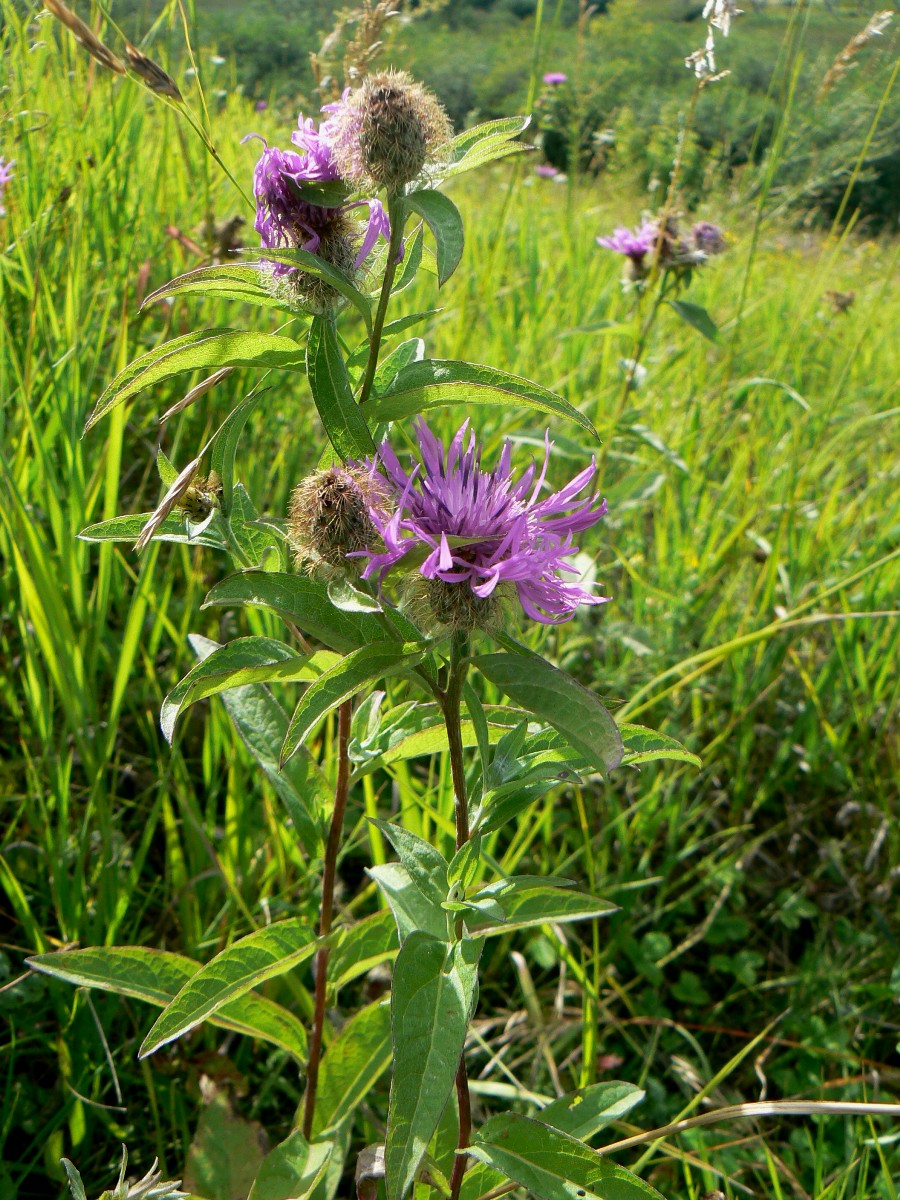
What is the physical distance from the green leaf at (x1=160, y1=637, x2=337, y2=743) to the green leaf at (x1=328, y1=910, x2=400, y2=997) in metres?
0.35

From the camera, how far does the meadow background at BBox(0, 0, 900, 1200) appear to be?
140 centimetres

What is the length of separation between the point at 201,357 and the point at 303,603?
0.84 feet

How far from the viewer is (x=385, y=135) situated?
0.91m

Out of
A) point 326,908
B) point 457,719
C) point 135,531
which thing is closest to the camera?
point 457,719

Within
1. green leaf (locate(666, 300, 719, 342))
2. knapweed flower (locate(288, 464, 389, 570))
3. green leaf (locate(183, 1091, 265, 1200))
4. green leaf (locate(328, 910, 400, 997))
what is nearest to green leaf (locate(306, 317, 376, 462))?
knapweed flower (locate(288, 464, 389, 570))

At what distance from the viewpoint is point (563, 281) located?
3.67 metres

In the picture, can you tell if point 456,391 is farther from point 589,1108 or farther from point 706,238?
point 706,238

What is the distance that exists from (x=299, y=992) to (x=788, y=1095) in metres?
0.85

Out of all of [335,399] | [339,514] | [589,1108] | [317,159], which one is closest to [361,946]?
[589,1108]

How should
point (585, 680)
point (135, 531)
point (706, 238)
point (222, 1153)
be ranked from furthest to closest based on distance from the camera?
point (706, 238) → point (585, 680) → point (222, 1153) → point (135, 531)

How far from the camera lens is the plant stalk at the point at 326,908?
108cm

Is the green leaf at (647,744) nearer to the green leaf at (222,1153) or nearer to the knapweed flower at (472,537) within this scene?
the knapweed flower at (472,537)

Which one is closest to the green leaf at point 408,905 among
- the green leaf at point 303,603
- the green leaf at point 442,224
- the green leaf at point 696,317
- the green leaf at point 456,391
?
the green leaf at point 303,603

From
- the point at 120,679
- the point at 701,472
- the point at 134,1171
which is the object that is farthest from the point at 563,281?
the point at 134,1171
